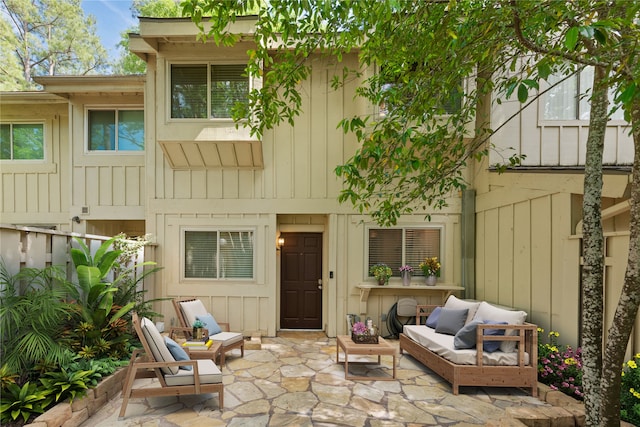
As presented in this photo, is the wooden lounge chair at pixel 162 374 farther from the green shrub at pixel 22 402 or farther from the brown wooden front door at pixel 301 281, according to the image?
the brown wooden front door at pixel 301 281

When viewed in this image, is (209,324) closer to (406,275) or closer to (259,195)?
(259,195)

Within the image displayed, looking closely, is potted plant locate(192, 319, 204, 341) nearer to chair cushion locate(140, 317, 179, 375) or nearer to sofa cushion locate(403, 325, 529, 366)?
chair cushion locate(140, 317, 179, 375)

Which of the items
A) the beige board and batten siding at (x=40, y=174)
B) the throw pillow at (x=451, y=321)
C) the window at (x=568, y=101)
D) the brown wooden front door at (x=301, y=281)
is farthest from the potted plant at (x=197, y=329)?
the window at (x=568, y=101)

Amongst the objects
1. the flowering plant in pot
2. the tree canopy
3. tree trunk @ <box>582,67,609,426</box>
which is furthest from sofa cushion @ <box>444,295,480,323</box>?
the tree canopy

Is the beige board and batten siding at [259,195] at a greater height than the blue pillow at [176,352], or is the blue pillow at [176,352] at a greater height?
the beige board and batten siding at [259,195]

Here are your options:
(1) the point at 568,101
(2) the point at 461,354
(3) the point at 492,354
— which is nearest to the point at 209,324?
(2) the point at 461,354

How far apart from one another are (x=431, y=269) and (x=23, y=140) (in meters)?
9.26

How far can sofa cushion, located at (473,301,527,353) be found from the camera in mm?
4273

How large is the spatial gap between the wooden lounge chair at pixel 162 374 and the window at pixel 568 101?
258 inches

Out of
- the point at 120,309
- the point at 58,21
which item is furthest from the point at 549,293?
the point at 58,21

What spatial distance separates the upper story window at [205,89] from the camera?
21.0 feet

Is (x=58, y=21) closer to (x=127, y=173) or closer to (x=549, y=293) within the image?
(x=127, y=173)

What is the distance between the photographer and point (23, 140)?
7680 millimetres

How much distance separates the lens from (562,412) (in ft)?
10.0
